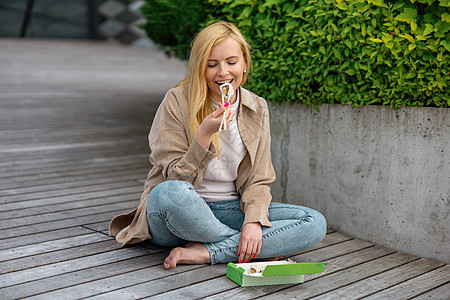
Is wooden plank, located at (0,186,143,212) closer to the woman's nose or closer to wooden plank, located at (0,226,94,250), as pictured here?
wooden plank, located at (0,226,94,250)

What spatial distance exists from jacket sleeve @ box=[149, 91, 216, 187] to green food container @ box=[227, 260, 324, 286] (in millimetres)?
431

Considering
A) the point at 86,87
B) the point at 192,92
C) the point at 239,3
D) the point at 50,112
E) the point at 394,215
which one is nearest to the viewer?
the point at 192,92

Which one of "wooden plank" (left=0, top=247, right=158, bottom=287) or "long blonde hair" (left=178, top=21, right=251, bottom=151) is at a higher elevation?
"long blonde hair" (left=178, top=21, right=251, bottom=151)

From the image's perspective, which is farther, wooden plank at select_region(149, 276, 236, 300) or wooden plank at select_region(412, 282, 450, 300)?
wooden plank at select_region(412, 282, 450, 300)

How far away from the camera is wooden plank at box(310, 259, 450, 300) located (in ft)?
7.88

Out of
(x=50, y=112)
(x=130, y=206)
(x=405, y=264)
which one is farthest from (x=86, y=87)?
(x=405, y=264)

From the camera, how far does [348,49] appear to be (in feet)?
9.96

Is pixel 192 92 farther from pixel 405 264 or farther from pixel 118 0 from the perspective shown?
pixel 118 0

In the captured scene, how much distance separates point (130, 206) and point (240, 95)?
1.21m

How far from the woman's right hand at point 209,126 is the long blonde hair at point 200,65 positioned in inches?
5.6

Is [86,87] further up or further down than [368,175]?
further down

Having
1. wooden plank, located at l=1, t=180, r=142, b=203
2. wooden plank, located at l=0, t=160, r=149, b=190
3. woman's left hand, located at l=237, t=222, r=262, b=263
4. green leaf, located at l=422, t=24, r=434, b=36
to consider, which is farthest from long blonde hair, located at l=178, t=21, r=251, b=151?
wooden plank, located at l=0, t=160, r=149, b=190

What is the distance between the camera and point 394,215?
2.99 meters

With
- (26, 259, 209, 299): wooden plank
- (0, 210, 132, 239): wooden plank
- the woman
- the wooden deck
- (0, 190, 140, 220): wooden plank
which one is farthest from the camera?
(0, 190, 140, 220): wooden plank
